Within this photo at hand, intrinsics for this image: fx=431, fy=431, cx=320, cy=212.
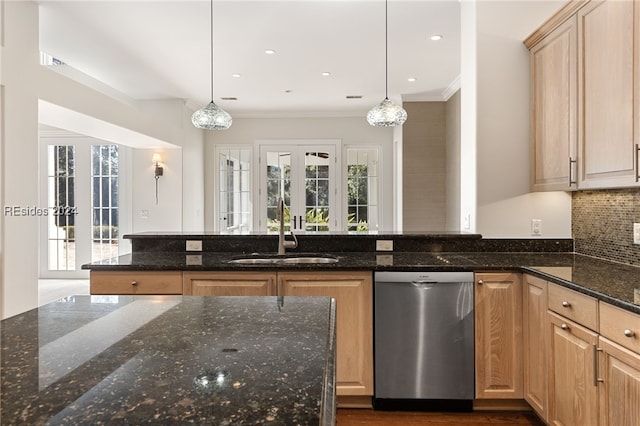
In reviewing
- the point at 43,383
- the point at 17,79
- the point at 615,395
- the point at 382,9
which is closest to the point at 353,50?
the point at 382,9

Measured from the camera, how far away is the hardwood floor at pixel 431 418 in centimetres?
242

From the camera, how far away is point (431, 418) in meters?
2.47

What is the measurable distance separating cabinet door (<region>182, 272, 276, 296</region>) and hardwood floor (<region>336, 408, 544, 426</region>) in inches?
33.3

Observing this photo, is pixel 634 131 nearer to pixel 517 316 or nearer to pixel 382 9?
pixel 517 316

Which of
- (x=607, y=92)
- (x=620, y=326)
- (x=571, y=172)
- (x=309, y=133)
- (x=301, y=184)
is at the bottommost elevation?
(x=620, y=326)

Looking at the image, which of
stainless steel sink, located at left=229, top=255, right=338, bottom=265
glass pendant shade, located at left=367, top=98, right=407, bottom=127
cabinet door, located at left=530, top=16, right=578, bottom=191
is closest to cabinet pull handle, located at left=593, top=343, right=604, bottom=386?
cabinet door, located at left=530, top=16, right=578, bottom=191

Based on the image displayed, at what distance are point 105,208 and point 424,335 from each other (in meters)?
5.85

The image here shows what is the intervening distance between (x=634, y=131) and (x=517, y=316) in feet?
3.64

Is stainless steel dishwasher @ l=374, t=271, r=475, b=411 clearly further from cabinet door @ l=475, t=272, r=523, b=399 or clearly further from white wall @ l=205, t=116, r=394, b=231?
white wall @ l=205, t=116, r=394, b=231

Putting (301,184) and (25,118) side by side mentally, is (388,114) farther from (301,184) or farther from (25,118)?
(301,184)

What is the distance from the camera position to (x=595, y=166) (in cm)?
225

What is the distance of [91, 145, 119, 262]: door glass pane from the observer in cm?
671

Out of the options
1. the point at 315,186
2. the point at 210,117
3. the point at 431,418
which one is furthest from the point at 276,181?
the point at 431,418

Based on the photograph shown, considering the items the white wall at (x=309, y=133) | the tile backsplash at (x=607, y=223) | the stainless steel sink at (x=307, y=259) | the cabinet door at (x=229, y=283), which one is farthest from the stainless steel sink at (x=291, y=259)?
the white wall at (x=309, y=133)
